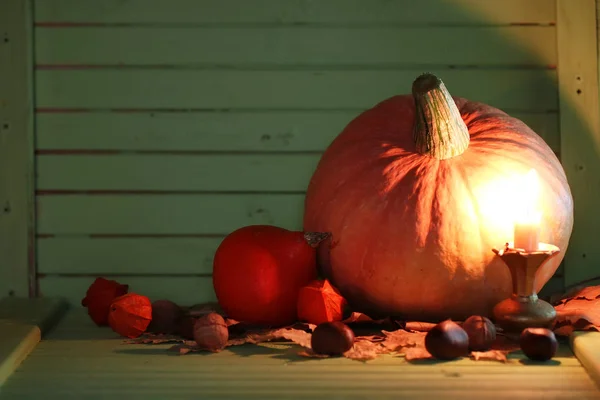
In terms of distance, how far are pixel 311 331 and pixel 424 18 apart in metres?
0.80

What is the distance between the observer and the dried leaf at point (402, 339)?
138 cm

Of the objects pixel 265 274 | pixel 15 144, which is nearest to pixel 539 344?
pixel 265 274

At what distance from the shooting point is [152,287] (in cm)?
192

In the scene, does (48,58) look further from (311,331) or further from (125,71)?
(311,331)

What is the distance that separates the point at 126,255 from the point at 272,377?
77 centimetres

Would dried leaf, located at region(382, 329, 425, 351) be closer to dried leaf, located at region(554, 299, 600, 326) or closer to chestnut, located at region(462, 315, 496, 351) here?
chestnut, located at region(462, 315, 496, 351)

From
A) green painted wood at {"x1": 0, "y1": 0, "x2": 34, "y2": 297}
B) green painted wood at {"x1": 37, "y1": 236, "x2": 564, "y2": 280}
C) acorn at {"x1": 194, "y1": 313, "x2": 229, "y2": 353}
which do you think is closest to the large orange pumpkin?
acorn at {"x1": 194, "y1": 313, "x2": 229, "y2": 353}

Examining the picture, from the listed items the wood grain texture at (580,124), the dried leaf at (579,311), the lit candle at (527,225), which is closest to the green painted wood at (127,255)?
the wood grain texture at (580,124)

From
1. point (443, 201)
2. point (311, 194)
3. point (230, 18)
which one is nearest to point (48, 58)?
point (230, 18)

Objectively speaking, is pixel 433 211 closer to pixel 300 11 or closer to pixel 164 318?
pixel 164 318

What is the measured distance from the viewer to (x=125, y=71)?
190 cm

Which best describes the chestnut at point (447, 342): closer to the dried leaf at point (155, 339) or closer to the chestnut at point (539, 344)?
the chestnut at point (539, 344)

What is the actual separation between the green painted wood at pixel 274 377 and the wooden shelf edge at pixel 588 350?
0.01m

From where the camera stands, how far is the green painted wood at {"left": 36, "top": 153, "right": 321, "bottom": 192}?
1.90m
